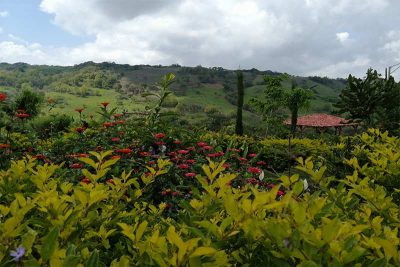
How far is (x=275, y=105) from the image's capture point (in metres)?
20.7

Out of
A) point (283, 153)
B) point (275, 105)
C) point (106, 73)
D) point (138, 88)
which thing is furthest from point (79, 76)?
point (283, 153)

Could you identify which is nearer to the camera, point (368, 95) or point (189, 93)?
point (368, 95)

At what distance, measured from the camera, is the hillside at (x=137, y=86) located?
81.9 m

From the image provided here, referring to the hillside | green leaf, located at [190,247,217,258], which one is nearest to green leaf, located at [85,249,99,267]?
green leaf, located at [190,247,217,258]

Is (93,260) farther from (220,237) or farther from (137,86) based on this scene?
(137,86)

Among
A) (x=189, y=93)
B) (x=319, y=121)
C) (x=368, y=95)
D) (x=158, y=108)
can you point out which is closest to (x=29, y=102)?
(x=158, y=108)

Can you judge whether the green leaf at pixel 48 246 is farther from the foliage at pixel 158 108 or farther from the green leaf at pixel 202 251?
the foliage at pixel 158 108

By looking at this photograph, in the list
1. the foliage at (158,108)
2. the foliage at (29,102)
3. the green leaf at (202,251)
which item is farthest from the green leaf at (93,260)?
the foliage at (29,102)

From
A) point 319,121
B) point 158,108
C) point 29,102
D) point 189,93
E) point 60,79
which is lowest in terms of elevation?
point 319,121

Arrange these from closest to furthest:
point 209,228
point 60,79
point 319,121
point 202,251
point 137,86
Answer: point 202,251
point 209,228
point 319,121
point 137,86
point 60,79

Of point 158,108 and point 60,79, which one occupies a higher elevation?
point 60,79

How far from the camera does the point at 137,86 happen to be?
101m

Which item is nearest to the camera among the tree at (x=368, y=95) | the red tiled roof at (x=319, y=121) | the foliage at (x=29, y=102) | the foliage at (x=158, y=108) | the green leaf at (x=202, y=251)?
the green leaf at (x=202, y=251)

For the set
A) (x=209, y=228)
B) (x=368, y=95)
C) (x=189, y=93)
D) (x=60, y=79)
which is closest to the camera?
(x=209, y=228)
